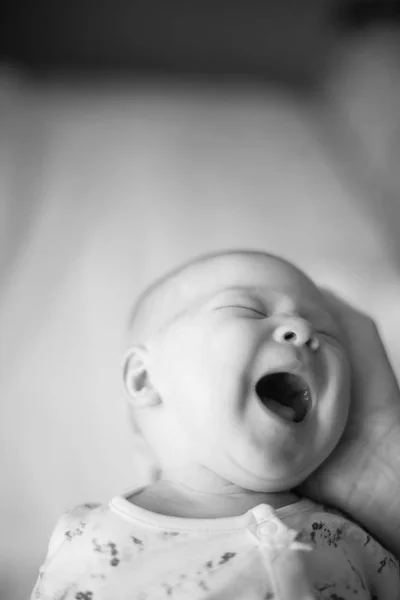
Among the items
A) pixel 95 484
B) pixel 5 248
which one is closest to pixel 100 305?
pixel 5 248

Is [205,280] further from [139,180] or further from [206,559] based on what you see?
→ [139,180]

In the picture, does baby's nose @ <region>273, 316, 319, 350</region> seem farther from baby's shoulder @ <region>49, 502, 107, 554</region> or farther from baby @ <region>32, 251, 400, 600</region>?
baby's shoulder @ <region>49, 502, 107, 554</region>

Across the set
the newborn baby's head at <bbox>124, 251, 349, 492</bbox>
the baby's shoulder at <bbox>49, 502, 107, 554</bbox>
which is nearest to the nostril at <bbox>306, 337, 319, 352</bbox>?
the newborn baby's head at <bbox>124, 251, 349, 492</bbox>

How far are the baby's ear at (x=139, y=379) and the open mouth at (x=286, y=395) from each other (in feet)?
0.45

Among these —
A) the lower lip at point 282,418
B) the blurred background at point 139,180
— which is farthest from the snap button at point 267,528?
the blurred background at point 139,180

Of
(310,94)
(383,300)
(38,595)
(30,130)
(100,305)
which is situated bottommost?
(38,595)

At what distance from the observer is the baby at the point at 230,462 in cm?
65

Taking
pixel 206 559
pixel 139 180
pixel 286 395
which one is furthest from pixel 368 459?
pixel 139 180

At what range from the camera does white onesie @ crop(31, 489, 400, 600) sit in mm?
632

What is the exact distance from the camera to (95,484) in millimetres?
984

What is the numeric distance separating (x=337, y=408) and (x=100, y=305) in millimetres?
631

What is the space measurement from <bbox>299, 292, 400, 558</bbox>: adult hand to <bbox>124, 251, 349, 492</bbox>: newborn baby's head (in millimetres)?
62

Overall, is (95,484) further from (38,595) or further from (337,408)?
(337,408)

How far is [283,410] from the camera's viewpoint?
73 cm
